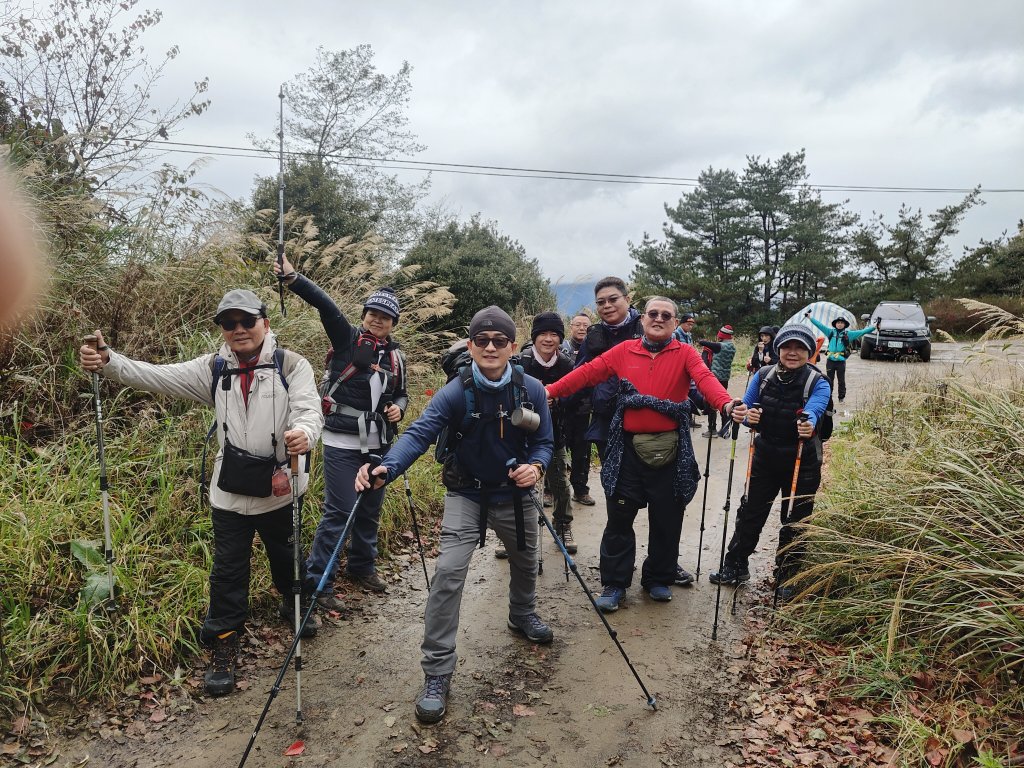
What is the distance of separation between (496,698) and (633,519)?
5.67 ft

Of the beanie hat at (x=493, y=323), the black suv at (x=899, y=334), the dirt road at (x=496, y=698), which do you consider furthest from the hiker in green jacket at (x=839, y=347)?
the beanie hat at (x=493, y=323)

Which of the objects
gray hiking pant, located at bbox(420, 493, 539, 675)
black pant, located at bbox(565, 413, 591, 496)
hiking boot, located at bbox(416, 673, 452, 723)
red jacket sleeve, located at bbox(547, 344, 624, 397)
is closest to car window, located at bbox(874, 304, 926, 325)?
black pant, located at bbox(565, 413, 591, 496)

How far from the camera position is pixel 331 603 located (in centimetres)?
477

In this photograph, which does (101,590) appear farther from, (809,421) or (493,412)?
(809,421)

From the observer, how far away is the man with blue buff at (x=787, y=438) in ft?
15.4

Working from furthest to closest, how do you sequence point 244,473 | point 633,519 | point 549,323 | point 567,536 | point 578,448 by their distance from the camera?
point 578,448 < point 567,536 < point 549,323 < point 633,519 < point 244,473

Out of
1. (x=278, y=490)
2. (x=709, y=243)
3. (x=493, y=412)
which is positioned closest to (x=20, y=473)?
(x=278, y=490)

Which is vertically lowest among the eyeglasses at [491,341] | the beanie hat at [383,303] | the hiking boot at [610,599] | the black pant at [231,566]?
the hiking boot at [610,599]

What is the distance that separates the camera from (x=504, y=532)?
4.05 meters

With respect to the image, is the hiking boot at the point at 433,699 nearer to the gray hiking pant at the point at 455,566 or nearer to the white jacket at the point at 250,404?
the gray hiking pant at the point at 455,566

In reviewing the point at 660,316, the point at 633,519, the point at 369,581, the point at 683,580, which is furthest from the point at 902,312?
the point at 369,581

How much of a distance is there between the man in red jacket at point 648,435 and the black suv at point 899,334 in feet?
54.6

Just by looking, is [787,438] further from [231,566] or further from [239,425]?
[231,566]

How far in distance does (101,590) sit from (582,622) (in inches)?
128
